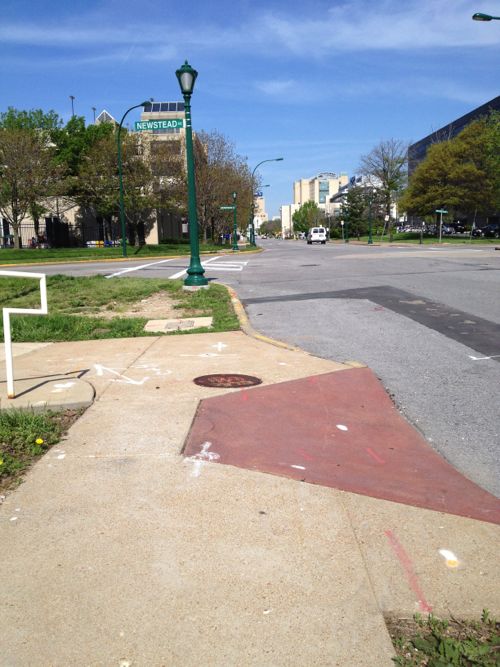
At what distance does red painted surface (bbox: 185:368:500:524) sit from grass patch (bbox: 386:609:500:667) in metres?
0.99

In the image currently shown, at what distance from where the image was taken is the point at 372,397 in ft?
17.8

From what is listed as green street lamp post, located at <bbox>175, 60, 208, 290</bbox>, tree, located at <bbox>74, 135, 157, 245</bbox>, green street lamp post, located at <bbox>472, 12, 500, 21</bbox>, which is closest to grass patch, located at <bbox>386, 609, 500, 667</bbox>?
green street lamp post, located at <bbox>175, 60, 208, 290</bbox>

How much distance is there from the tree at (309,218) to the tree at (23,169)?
11427cm

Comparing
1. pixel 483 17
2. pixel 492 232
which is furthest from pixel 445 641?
pixel 492 232

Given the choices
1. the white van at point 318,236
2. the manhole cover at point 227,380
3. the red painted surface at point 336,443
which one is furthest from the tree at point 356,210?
the red painted surface at point 336,443

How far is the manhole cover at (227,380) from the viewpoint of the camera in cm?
573

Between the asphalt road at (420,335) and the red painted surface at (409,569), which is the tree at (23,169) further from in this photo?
the red painted surface at (409,569)

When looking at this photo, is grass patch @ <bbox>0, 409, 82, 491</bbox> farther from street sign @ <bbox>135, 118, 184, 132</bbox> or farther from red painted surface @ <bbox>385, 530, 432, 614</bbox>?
street sign @ <bbox>135, 118, 184, 132</bbox>

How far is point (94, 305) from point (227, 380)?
21.9 feet

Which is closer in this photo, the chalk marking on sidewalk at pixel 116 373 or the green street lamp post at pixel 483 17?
the chalk marking on sidewalk at pixel 116 373

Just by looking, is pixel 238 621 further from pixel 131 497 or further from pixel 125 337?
pixel 125 337

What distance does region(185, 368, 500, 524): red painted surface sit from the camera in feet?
11.6

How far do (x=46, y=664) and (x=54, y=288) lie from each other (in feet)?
41.3

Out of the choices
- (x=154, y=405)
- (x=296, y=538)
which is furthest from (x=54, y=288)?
(x=296, y=538)
